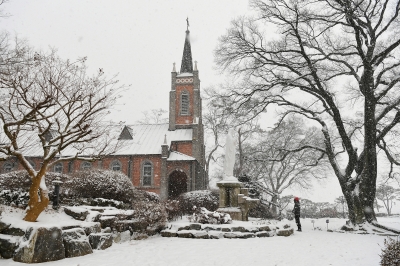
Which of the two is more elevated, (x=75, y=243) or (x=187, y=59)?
(x=187, y=59)

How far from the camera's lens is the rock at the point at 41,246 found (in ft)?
20.7

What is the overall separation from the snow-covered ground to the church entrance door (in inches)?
874

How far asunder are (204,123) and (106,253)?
94.3 ft

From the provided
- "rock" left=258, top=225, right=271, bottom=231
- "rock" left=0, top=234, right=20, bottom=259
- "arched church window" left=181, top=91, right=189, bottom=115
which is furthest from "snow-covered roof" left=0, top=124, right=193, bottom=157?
"rock" left=0, top=234, right=20, bottom=259

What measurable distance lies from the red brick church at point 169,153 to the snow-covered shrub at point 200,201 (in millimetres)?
11521

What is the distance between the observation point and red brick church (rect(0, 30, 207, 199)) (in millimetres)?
30219

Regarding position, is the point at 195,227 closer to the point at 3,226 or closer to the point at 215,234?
the point at 215,234

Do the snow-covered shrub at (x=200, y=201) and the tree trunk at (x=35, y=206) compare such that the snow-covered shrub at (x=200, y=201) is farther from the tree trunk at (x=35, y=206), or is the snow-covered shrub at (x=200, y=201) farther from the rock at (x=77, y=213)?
the tree trunk at (x=35, y=206)

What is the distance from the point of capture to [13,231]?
281 inches

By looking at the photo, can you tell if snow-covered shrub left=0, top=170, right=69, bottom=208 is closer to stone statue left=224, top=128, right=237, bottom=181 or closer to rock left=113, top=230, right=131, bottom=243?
rock left=113, top=230, right=131, bottom=243

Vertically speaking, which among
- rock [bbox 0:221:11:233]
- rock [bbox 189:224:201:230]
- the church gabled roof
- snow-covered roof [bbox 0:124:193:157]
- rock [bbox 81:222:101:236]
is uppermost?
the church gabled roof

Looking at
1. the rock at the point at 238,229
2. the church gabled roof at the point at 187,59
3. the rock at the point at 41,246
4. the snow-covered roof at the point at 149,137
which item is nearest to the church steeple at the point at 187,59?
the church gabled roof at the point at 187,59

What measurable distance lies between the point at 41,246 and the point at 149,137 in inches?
1075

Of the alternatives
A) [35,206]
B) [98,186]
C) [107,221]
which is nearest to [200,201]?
[98,186]
